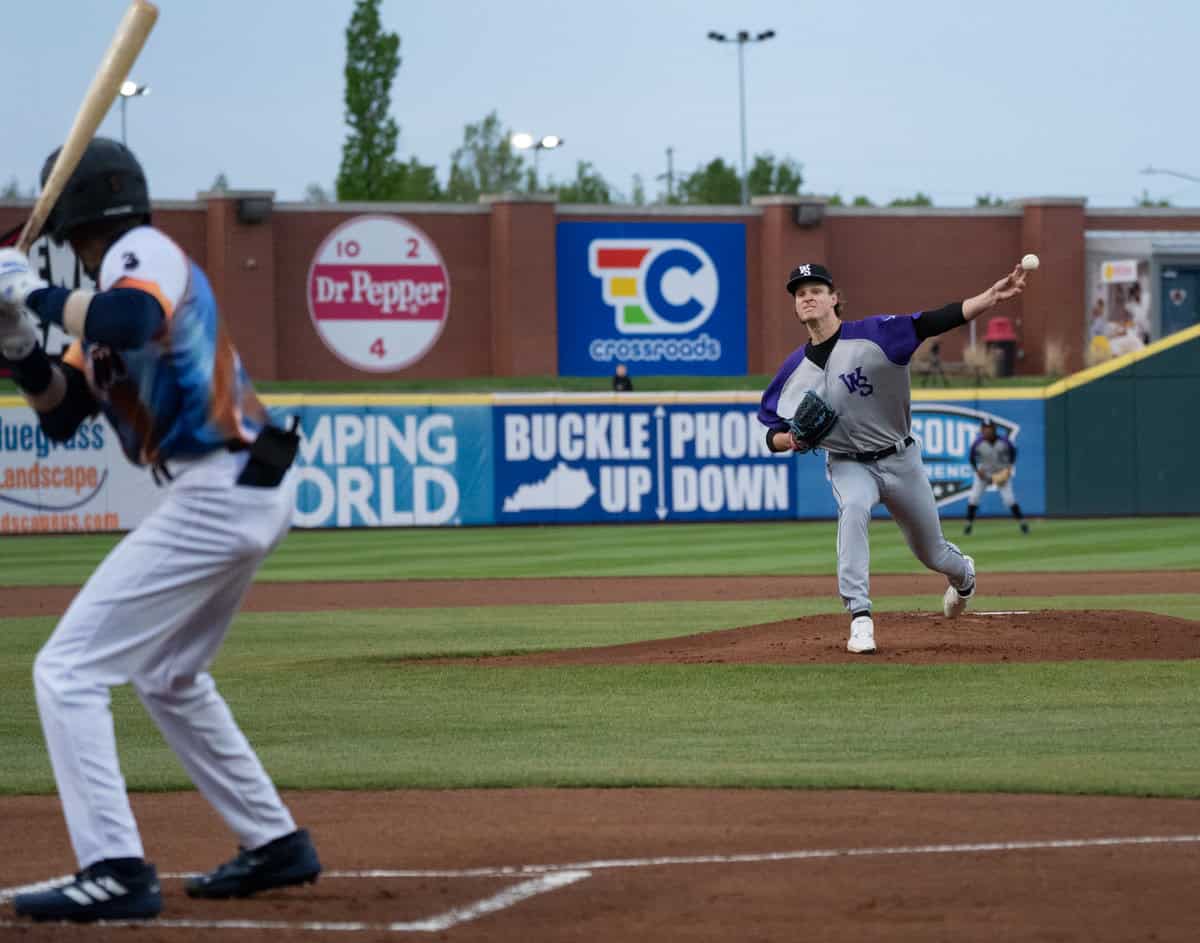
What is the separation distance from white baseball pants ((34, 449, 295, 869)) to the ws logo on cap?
42440mm

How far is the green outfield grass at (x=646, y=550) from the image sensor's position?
21.9 meters

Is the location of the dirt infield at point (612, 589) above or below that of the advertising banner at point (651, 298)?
below

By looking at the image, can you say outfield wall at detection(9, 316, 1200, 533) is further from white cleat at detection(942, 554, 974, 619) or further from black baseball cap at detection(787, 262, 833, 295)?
black baseball cap at detection(787, 262, 833, 295)

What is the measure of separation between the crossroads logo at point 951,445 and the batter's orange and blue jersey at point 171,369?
2679 centimetres

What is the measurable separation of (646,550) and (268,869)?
2043cm

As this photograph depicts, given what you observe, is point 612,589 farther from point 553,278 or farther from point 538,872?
point 553,278

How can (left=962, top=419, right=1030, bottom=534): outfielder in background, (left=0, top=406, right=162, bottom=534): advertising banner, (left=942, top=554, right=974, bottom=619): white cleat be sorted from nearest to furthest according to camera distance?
1. (left=942, top=554, right=974, bottom=619): white cleat
2. (left=962, top=419, right=1030, bottom=534): outfielder in background
3. (left=0, top=406, right=162, bottom=534): advertising banner

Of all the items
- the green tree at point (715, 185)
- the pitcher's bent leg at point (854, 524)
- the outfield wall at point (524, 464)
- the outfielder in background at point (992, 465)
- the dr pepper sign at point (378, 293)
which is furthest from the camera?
the green tree at point (715, 185)

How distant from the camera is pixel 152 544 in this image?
473 centimetres

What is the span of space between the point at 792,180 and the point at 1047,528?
214ft

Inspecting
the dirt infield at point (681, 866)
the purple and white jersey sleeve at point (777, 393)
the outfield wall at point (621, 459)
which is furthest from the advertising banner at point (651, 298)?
the dirt infield at point (681, 866)

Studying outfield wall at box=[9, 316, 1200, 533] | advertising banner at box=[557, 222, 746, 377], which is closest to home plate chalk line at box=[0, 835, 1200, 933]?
outfield wall at box=[9, 316, 1200, 533]

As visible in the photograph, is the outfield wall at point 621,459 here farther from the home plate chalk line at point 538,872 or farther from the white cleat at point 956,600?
the home plate chalk line at point 538,872

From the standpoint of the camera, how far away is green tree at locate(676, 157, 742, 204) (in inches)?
3393
